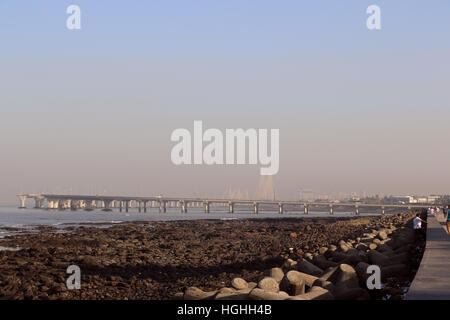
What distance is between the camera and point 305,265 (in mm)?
15820

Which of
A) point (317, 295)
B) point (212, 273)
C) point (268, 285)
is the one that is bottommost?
point (212, 273)

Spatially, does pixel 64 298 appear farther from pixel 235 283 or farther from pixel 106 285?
pixel 235 283

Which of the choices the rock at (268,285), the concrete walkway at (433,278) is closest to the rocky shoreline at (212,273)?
the rock at (268,285)

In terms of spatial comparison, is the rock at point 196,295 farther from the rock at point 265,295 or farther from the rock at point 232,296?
the rock at point 265,295

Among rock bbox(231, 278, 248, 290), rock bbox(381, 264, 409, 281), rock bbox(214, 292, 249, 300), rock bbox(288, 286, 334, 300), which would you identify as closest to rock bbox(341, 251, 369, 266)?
rock bbox(381, 264, 409, 281)

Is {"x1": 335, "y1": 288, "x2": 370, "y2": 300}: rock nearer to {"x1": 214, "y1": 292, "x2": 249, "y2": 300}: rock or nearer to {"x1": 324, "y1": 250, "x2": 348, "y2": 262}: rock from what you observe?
{"x1": 214, "y1": 292, "x2": 249, "y2": 300}: rock

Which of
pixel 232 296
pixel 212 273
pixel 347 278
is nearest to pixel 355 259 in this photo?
pixel 347 278

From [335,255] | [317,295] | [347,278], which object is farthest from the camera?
[335,255]

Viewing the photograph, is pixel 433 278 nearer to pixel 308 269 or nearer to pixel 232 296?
pixel 232 296

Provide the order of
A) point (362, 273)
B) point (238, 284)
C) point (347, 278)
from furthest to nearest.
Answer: point (362, 273) → point (238, 284) → point (347, 278)

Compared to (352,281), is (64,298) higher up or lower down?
lower down
